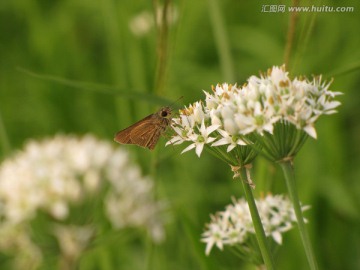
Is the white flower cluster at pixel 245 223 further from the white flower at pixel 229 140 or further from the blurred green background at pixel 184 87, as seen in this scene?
the white flower at pixel 229 140

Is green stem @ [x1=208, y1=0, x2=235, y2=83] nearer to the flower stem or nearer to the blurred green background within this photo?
the blurred green background

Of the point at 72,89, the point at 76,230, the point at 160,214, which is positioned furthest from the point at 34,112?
the point at 76,230

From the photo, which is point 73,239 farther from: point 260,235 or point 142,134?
point 260,235

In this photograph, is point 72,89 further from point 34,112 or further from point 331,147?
point 331,147

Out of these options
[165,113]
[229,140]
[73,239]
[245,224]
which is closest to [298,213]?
[229,140]

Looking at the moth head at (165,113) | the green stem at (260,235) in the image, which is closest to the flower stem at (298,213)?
the green stem at (260,235)

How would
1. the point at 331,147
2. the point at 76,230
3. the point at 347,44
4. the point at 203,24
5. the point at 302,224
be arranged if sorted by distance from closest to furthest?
the point at 302,224 → the point at 76,230 → the point at 331,147 → the point at 347,44 → the point at 203,24

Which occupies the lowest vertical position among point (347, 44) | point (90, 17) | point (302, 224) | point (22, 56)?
point (302, 224)
